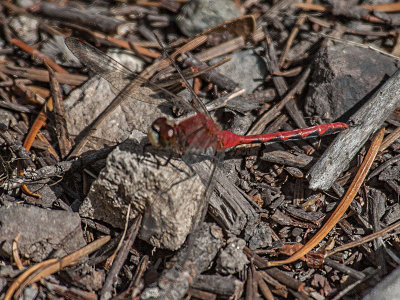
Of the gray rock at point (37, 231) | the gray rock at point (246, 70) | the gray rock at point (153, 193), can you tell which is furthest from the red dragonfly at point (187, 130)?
the gray rock at point (37, 231)

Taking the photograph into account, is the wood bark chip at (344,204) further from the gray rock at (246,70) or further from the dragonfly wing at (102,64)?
the dragonfly wing at (102,64)

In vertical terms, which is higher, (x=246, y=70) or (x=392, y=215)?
(x=246, y=70)

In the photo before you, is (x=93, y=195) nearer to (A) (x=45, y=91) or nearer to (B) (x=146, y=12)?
(A) (x=45, y=91)

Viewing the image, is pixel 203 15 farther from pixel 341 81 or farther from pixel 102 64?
pixel 341 81

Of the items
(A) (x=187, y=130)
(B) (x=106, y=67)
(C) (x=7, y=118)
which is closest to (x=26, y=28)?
(C) (x=7, y=118)

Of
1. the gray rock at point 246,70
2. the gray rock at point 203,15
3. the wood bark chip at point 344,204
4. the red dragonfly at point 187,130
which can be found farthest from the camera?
the gray rock at point 203,15

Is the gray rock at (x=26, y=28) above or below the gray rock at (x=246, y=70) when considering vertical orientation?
above

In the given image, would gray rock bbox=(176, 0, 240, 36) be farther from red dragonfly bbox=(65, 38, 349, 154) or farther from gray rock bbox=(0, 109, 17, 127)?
gray rock bbox=(0, 109, 17, 127)
